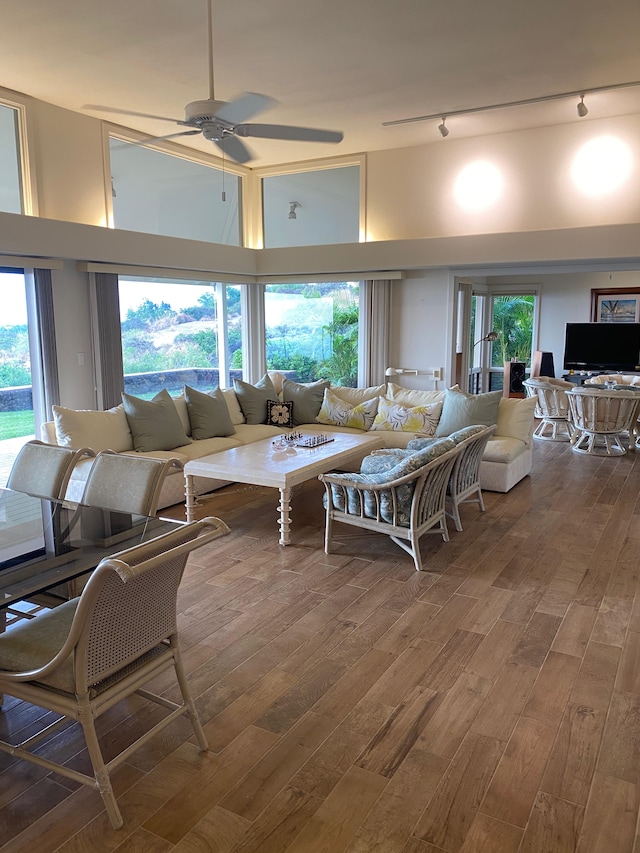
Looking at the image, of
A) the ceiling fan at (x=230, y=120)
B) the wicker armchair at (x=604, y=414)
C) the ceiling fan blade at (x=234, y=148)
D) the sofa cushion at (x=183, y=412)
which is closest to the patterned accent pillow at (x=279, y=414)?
the sofa cushion at (x=183, y=412)

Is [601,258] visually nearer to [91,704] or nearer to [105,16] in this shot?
[105,16]

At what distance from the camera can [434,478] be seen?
428cm

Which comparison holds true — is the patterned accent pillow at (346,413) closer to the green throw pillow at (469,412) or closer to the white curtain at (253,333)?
the green throw pillow at (469,412)

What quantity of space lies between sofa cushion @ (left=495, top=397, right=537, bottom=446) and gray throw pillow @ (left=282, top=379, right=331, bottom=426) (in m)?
1.99

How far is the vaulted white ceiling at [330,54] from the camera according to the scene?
4105 mm

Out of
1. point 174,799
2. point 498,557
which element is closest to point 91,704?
point 174,799

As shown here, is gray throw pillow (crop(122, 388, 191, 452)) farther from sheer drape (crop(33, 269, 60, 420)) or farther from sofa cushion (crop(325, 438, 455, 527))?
sofa cushion (crop(325, 438, 455, 527))

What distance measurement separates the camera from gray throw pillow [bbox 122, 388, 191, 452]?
5.66 meters

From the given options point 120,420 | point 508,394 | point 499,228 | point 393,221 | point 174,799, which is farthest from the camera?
point 508,394

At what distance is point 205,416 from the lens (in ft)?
20.8

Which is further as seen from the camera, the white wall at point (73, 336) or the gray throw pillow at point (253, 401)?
the gray throw pillow at point (253, 401)

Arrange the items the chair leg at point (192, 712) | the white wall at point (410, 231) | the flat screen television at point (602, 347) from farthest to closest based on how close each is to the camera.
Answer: the flat screen television at point (602, 347), the white wall at point (410, 231), the chair leg at point (192, 712)

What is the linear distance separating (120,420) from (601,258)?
5078 mm

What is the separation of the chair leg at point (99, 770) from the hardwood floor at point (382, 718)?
0.06 m
